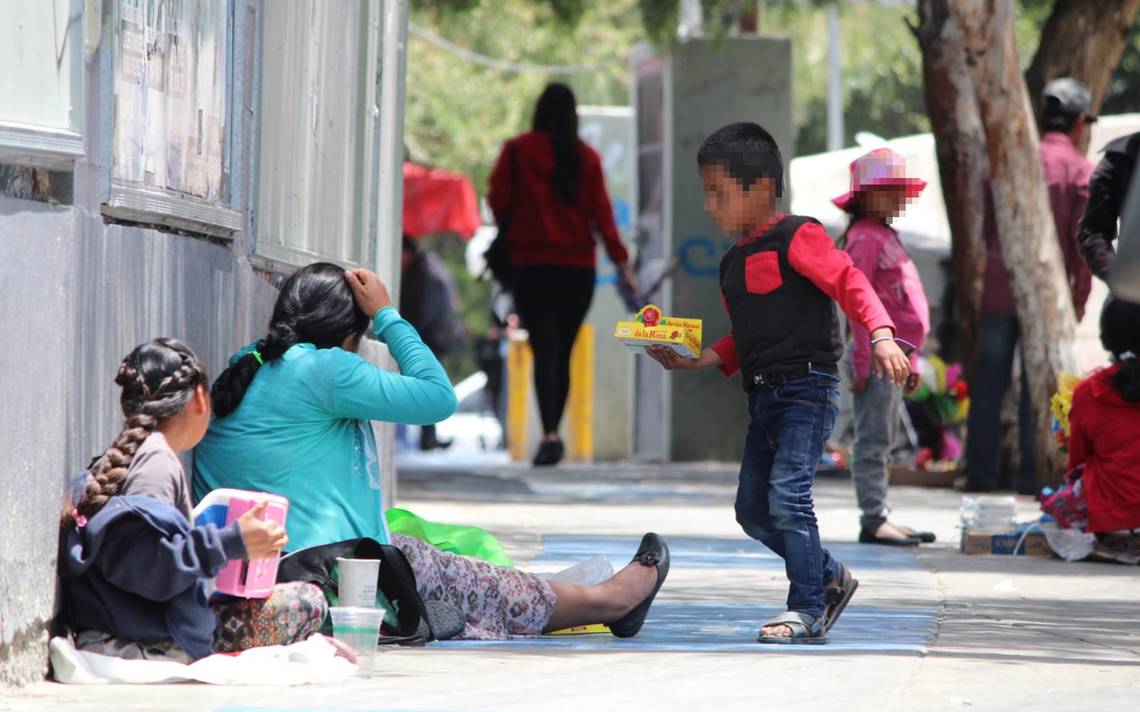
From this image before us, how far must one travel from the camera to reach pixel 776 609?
285 inches

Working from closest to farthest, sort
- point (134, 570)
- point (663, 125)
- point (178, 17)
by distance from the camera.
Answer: point (134, 570)
point (178, 17)
point (663, 125)

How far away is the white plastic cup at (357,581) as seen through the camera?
5.52m

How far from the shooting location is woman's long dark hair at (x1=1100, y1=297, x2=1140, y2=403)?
9086 millimetres

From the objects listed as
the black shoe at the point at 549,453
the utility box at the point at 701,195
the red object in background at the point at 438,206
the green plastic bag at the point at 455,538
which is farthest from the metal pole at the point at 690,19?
the green plastic bag at the point at 455,538

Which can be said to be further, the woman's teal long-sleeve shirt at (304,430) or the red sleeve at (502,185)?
the red sleeve at (502,185)

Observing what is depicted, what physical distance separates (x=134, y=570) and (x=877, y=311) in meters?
2.33

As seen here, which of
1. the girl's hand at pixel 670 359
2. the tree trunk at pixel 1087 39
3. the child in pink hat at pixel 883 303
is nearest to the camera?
the girl's hand at pixel 670 359

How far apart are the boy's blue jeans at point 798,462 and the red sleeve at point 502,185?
26.7 feet

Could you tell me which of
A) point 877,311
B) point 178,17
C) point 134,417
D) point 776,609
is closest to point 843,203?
point 776,609

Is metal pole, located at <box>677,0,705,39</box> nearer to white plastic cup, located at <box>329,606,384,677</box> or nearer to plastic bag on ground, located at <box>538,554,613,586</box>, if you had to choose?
plastic bag on ground, located at <box>538,554,613,586</box>

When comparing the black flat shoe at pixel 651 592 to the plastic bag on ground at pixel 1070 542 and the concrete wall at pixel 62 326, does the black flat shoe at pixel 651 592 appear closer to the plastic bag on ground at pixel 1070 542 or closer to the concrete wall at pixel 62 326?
the concrete wall at pixel 62 326

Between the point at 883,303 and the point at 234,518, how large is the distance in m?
4.98

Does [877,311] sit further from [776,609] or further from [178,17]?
[178,17]

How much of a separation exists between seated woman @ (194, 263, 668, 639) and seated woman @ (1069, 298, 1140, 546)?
12.4 ft
